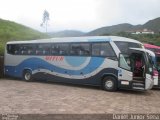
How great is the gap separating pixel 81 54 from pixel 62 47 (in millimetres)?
1679

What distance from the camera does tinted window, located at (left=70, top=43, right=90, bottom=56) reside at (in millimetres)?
19297

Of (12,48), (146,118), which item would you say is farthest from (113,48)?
(12,48)

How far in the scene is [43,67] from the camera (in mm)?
22125

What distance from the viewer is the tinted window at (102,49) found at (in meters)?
18.1

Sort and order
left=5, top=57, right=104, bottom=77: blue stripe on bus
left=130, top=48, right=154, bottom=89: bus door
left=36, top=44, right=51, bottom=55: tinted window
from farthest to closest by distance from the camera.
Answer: left=36, top=44, right=51, bottom=55: tinted window
left=5, top=57, right=104, bottom=77: blue stripe on bus
left=130, top=48, right=154, bottom=89: bus door

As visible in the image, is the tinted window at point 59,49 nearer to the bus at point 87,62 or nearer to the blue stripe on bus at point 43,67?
the bus at point 87,62

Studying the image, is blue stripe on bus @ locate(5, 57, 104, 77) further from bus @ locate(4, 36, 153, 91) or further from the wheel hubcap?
the wheel hubcap

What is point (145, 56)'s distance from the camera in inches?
703

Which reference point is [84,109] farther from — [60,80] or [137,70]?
[60,80]

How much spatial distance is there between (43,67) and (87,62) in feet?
13.3

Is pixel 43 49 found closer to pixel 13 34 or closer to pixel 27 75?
pixel 27 75

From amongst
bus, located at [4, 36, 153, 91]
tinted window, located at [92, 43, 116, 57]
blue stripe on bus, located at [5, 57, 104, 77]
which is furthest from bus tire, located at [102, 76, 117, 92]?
tinted window, located at [92, 43, 116, 57]

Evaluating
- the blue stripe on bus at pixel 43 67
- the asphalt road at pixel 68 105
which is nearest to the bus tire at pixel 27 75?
the blue stripe on bus at pixel 43 67

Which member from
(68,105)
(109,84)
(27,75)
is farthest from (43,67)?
(68,105)
